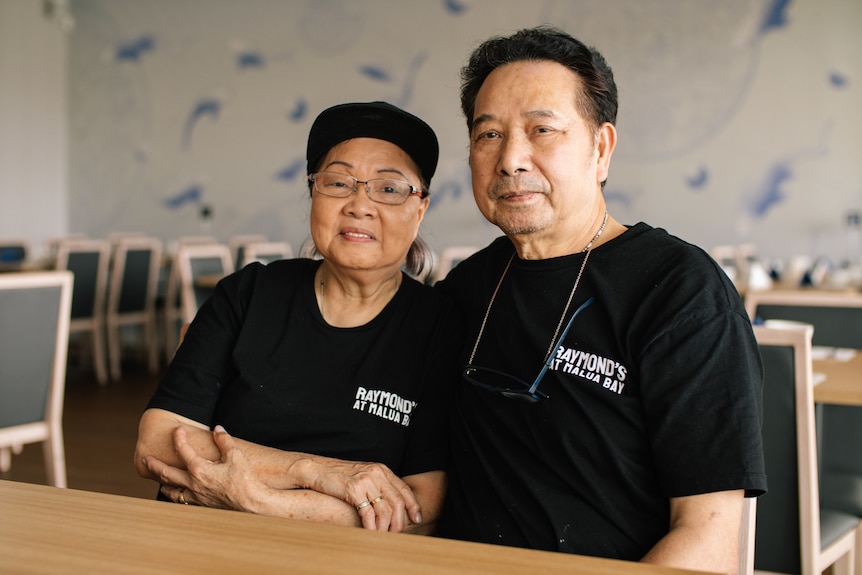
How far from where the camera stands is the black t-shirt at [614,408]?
1047 millimetres

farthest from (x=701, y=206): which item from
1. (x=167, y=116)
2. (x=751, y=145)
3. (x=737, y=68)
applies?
(x=167, y=116)

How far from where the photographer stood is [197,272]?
4.17m

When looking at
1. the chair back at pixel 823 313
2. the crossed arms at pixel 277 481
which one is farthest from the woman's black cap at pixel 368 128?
the chair back at pixel 823 313

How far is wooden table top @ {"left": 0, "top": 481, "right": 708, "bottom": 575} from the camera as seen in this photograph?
2.26 feet

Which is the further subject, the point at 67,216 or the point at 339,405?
the point at 67,216

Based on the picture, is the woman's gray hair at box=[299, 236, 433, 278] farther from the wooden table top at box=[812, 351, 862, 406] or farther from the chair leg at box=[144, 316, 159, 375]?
the chair leg at box=[144, 316, 159, 375]

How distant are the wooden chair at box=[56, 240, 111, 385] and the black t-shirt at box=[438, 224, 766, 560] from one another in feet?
16.3

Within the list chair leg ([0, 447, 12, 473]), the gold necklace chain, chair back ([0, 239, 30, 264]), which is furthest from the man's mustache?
chair back ([0, 239, 30, 264])

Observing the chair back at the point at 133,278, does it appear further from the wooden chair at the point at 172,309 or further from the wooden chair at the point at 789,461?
the wooden chair at the point at 789,461

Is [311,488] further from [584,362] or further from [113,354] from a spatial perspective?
[113,354]

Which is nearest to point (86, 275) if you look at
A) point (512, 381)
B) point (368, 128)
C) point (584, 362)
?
point (368, 128)

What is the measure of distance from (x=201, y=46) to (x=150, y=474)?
311 inches

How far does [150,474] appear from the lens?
1402 mm

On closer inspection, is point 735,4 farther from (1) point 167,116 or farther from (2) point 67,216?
(2) point 67,216
